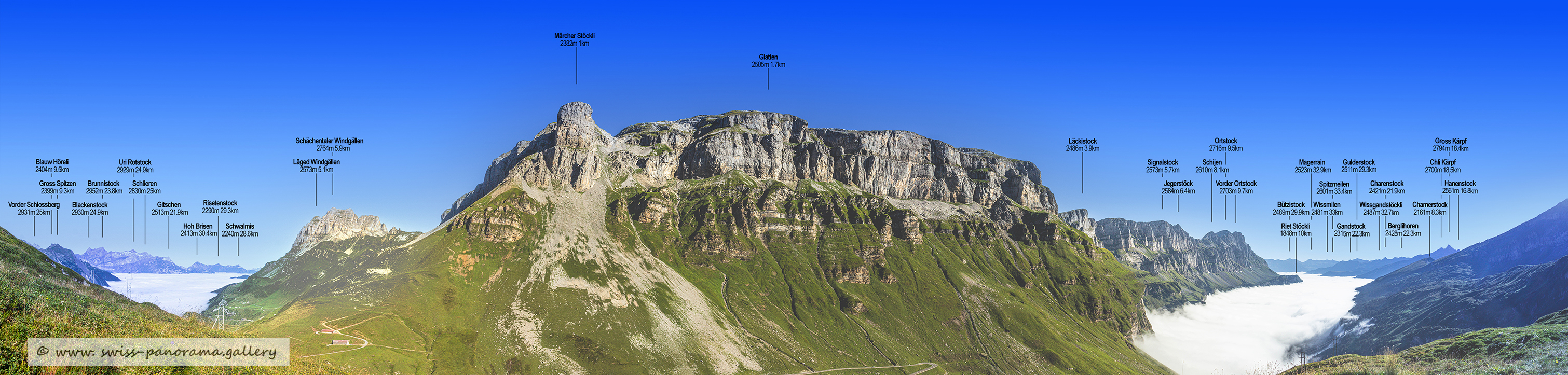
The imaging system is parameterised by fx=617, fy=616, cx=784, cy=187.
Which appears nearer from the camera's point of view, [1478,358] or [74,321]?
[74,321]

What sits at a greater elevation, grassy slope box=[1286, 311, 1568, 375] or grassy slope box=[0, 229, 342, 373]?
grassy slope box=[0, 229, 342, 373]

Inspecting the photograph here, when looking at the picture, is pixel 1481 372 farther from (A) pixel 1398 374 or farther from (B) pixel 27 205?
(B) pixel 27 205

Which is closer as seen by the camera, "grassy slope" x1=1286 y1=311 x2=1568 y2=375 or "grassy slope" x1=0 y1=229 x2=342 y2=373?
"grassy slope" x1=0 y1=229 x2=342 y2=373

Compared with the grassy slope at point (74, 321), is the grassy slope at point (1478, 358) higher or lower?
lower

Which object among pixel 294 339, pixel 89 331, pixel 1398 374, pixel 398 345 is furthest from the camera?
pixel 398 345

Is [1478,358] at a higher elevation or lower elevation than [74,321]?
lower

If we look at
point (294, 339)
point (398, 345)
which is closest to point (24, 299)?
point (294, 339)

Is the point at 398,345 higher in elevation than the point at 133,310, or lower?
lower

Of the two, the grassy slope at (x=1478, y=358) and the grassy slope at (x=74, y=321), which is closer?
the grassy slope at (x=74, y=321)
